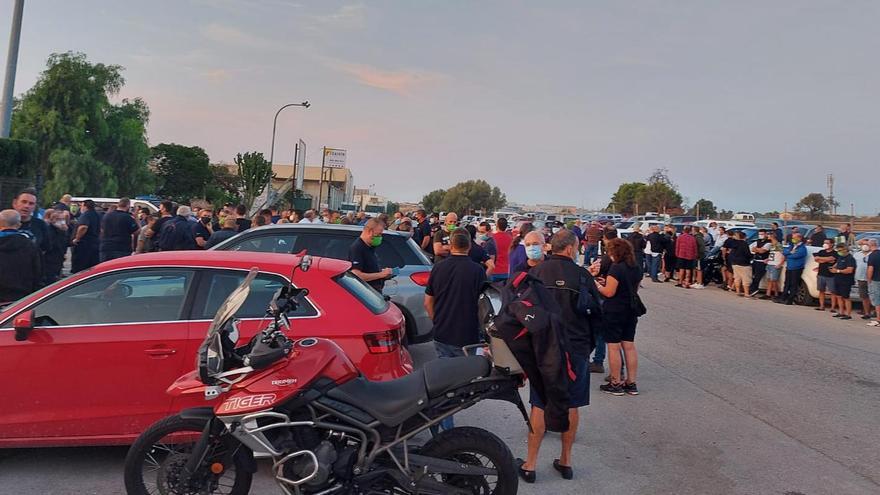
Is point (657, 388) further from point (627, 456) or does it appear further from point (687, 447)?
point (627, 456)

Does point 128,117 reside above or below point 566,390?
above

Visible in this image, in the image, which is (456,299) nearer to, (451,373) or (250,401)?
(451,373)

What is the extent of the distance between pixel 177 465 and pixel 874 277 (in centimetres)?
1437

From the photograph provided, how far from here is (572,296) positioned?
488 cm

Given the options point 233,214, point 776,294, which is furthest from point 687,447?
point 776,294

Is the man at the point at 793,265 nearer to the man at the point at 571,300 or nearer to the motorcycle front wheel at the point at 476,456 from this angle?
the man at the point at 571,300

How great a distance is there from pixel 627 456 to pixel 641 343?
17.1ft

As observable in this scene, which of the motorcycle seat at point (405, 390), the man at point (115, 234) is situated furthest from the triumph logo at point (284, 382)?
the man at point (115, 234)

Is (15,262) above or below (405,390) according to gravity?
above

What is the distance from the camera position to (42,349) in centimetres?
415

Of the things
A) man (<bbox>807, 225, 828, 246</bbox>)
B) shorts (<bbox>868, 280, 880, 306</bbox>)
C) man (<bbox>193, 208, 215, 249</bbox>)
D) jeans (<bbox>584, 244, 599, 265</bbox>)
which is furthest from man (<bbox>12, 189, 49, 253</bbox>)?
man (<bbox>807, 225, 828, 246</bbox>)

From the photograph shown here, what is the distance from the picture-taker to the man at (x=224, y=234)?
8957 millimetres

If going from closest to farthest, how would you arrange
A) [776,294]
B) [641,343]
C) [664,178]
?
A: [641,343] < [776,294] < [664,178]

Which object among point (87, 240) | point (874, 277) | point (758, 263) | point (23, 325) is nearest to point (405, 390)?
point (23, 325)
